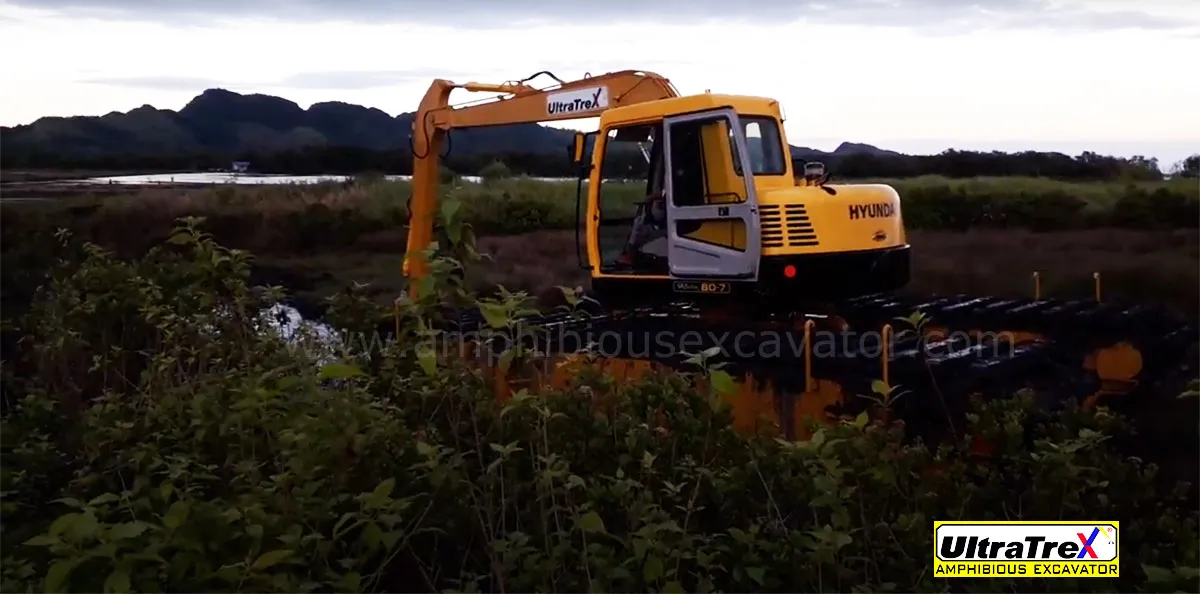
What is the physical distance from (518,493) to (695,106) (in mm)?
4766

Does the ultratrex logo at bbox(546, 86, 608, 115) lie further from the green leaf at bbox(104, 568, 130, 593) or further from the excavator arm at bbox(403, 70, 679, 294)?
the green leaf at bbox(104, 568, 130, 593)

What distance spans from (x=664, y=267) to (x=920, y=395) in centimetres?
259

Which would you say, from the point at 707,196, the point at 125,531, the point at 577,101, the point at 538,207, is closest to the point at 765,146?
the point at 707,196

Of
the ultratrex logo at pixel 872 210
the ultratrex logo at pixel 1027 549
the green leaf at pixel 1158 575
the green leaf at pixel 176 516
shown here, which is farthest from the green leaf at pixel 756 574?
the ultratrex logo at pixel 872 210

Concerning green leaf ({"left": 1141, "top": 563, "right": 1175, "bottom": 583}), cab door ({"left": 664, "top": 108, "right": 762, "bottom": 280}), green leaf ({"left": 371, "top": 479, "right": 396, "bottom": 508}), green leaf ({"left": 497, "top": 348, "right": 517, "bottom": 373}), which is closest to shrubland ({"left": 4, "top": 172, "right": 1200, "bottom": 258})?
cab door ({"left": 664, "top": 108, "right": 762, "bottom": 280})

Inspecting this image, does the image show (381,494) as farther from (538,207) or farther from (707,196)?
(538,207)

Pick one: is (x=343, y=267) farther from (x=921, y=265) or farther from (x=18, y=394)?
(x=18, y=394)

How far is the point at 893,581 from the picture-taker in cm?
361

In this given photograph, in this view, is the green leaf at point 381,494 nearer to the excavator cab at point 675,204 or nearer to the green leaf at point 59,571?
the green leaf at point 59,571

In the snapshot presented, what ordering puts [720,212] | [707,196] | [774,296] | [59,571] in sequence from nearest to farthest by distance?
[59,571] < [774,296] < [720,212] < [707,196]

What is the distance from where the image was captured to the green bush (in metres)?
3.30

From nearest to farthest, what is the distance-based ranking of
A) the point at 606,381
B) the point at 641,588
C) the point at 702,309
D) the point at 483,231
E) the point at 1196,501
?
1. the point at 641,588
2. the point at 606,381
3. the point at 1196,501
4. the point at 702,309
5. the point at 483,231

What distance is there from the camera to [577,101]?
9.35m

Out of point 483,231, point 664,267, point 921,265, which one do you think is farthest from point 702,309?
point 483,231
